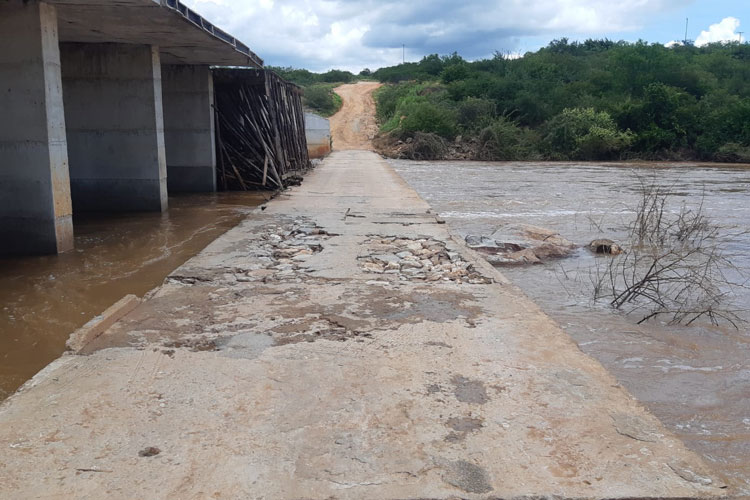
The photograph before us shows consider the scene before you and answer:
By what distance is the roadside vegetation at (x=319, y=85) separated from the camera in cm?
4741

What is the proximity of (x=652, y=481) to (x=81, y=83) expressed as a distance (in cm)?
1032

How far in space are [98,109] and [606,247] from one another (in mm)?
8171

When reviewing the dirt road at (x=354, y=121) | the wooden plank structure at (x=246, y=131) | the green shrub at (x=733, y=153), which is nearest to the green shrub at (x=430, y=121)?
the dirt road at (x=354, y=121)

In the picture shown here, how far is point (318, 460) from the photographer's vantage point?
2.62m

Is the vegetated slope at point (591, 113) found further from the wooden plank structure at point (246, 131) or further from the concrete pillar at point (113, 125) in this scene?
the concrete pillar at point (113, 125)

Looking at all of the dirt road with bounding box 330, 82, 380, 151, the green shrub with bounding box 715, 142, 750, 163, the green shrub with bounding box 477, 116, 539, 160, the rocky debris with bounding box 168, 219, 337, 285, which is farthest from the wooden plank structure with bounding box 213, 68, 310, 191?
the green shrub with bounding box 715, 142, 750, 163

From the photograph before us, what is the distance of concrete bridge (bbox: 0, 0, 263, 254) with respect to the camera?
714cm

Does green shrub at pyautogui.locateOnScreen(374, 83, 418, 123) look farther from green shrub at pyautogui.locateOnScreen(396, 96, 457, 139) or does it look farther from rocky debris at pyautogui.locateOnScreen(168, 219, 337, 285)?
rocky debris at pyautogui.locateOnScreen(168, 219, 337, 285)

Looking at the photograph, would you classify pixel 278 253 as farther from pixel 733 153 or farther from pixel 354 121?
pixel 354 121

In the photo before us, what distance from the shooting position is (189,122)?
1353 centimetres

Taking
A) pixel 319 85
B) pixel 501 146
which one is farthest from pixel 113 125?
pixel 319 85

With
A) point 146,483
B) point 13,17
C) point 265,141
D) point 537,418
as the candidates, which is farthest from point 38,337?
point 265,141

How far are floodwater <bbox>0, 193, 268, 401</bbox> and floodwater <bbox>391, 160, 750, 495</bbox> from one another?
156 inches

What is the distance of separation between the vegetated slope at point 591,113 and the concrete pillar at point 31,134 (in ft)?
83.2
